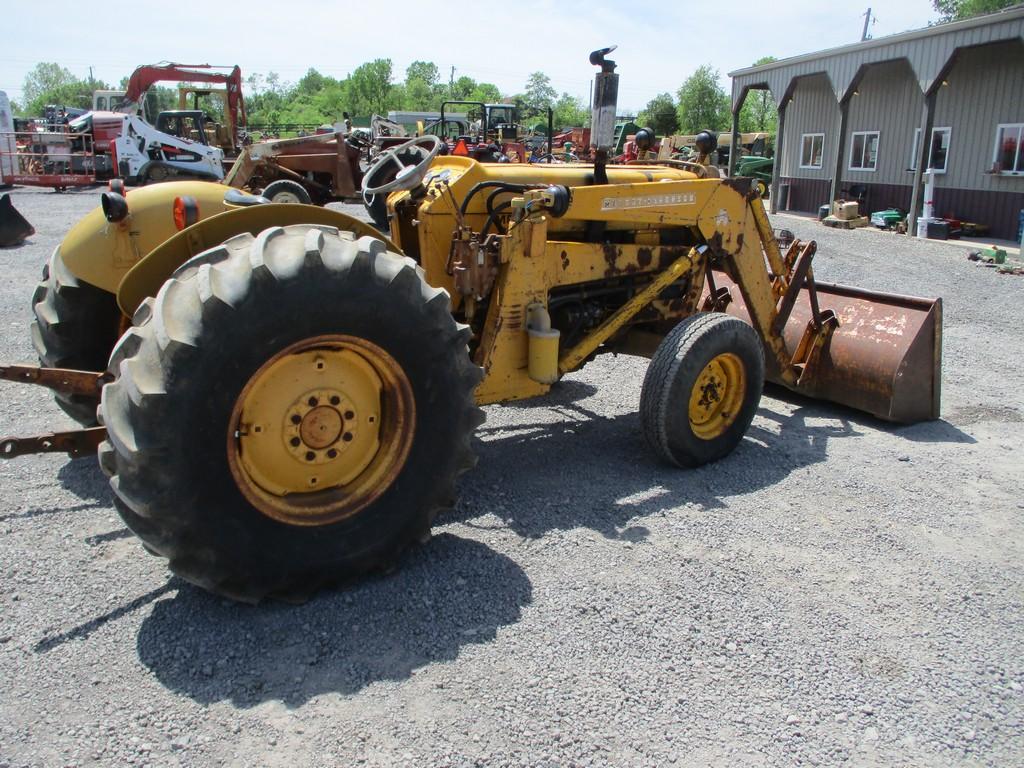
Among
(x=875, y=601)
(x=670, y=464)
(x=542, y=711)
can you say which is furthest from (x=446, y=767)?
(x=670, y=464)

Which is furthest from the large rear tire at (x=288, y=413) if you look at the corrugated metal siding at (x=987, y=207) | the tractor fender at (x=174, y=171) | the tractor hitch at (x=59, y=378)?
the tractor fender at (x=174, y=171)

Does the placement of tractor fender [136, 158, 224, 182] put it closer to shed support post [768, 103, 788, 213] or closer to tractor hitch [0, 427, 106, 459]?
shed support post [768, 103, 788, 213]

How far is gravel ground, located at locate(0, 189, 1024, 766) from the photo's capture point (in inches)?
97.1

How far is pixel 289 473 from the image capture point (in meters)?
3.03

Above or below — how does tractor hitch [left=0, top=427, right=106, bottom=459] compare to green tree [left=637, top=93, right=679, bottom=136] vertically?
below

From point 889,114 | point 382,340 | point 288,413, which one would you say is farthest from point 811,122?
point 288,413

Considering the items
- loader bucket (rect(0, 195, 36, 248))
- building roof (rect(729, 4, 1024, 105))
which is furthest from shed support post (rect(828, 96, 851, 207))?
loader bucket (rect(0, 195, 36, 248))

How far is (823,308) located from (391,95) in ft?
251

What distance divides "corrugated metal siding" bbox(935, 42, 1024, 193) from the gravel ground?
14273 millimetres

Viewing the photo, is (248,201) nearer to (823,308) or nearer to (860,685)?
(860,685)

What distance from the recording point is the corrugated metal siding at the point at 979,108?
15.6m

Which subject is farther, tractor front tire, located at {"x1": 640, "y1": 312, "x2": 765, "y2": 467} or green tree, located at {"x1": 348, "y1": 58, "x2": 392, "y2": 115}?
green tree, located at {"x1": 348, "y1": 58, "x2": 392, "y2": 115}

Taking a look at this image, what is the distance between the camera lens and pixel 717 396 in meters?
4.73

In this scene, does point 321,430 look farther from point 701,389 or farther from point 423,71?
point 423,71
